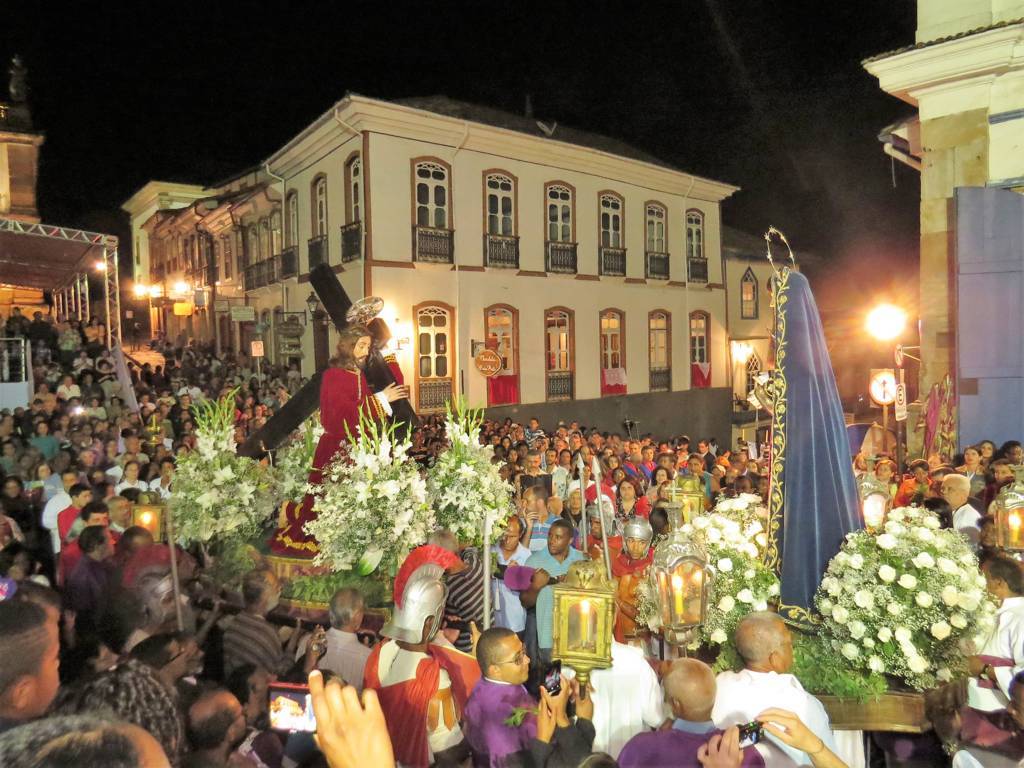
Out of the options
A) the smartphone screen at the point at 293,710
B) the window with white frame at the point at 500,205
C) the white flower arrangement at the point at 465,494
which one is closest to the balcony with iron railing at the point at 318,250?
the window with white frame at the point at 500,205

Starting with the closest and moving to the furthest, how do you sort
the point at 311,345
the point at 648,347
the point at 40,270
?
the point at 40,270, the point at 311,345, the point at 648,347

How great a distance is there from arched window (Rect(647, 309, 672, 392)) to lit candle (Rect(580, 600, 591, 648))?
24.4 meters

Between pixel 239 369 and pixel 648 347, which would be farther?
pixel 648 347

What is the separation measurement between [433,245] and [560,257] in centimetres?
490

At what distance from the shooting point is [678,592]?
4352 millimetres

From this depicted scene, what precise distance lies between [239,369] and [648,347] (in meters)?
14.1

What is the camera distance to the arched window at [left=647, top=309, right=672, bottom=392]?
2788 centimetres

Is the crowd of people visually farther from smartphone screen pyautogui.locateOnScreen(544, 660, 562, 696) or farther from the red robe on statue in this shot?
the red robe on statue

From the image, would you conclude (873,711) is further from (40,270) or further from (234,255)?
(234,255)

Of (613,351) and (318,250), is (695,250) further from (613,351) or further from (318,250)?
(318,250)

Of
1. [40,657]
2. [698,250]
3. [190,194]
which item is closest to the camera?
[40,657]

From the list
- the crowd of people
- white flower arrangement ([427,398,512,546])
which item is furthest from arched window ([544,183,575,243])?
white flower arrangement ([427,398,512,546])

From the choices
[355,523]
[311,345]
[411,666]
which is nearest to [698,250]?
[311,345]

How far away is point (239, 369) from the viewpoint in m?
25.0
